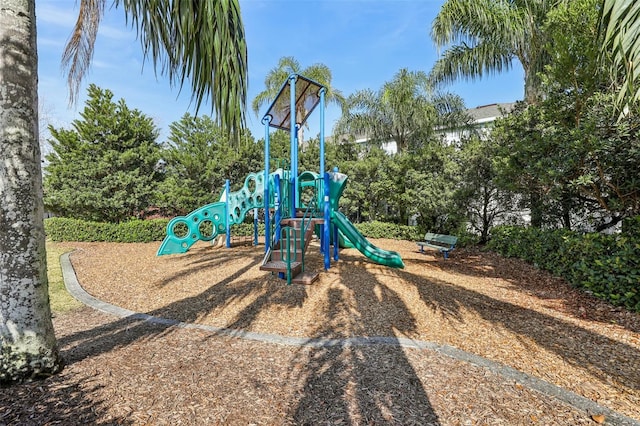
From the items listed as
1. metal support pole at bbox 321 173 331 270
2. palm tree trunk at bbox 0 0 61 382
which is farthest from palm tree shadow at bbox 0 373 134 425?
metal support pole at bbox 321 173 331 270

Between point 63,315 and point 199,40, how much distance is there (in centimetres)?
479

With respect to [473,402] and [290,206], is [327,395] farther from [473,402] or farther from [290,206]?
[290,206]

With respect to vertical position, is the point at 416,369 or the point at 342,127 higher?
the point at 342,127

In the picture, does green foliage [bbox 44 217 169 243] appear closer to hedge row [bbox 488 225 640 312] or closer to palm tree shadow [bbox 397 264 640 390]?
palm tree shadow [bbox 397 264 640 390]

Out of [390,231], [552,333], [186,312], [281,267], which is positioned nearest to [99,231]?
[186,312]

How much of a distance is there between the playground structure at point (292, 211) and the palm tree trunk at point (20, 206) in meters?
3.30

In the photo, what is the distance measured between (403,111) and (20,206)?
52.0 feet

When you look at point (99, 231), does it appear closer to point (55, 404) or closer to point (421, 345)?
point (55, 404)

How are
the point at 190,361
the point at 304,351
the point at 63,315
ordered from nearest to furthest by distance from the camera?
the point at 190,361 < the point at 304,351 < the point at 63,315

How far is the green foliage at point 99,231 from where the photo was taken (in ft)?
46.2

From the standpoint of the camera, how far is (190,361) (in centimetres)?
322

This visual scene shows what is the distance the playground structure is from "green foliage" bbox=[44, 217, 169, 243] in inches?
185

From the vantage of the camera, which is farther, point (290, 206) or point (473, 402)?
point (290, 206)

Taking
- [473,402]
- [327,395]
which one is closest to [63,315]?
[327,395]
